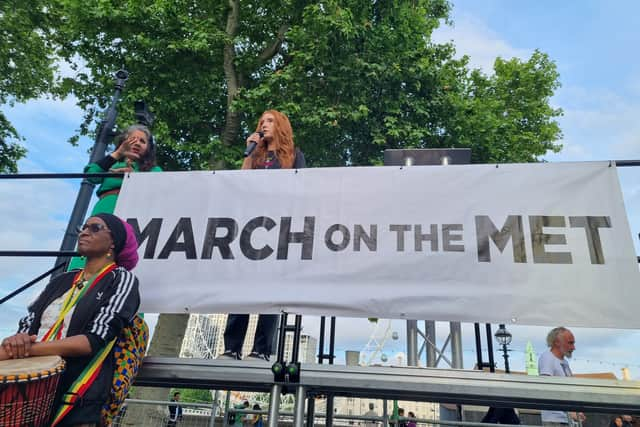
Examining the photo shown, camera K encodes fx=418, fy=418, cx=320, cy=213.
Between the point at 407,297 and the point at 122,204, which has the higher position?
the point at 122,204

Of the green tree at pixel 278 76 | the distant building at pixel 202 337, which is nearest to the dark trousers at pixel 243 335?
the distant building at pixel 202 337

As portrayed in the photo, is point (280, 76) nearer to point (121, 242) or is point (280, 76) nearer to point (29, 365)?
point (121, 242)

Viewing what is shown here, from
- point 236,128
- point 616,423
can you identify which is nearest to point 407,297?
point 616,423

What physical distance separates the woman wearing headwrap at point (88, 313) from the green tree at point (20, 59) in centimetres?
1373

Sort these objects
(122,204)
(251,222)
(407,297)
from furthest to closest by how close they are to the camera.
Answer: (122,204) < (251,222) < (407,297)

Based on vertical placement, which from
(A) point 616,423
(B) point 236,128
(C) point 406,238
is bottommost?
(A) point 616,423

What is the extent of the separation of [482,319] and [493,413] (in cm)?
432

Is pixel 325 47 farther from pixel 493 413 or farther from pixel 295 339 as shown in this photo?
pixel 295 339

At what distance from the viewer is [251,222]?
3031 millimetres

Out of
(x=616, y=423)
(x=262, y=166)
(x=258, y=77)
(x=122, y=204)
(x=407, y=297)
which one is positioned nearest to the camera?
(x=407, y=297)

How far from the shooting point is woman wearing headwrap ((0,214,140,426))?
203 centimetres

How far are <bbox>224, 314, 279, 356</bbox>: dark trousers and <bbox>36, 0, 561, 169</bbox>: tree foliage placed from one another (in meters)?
7.37

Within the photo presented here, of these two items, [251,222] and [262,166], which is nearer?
[251,222]

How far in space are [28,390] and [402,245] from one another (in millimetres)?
2144
